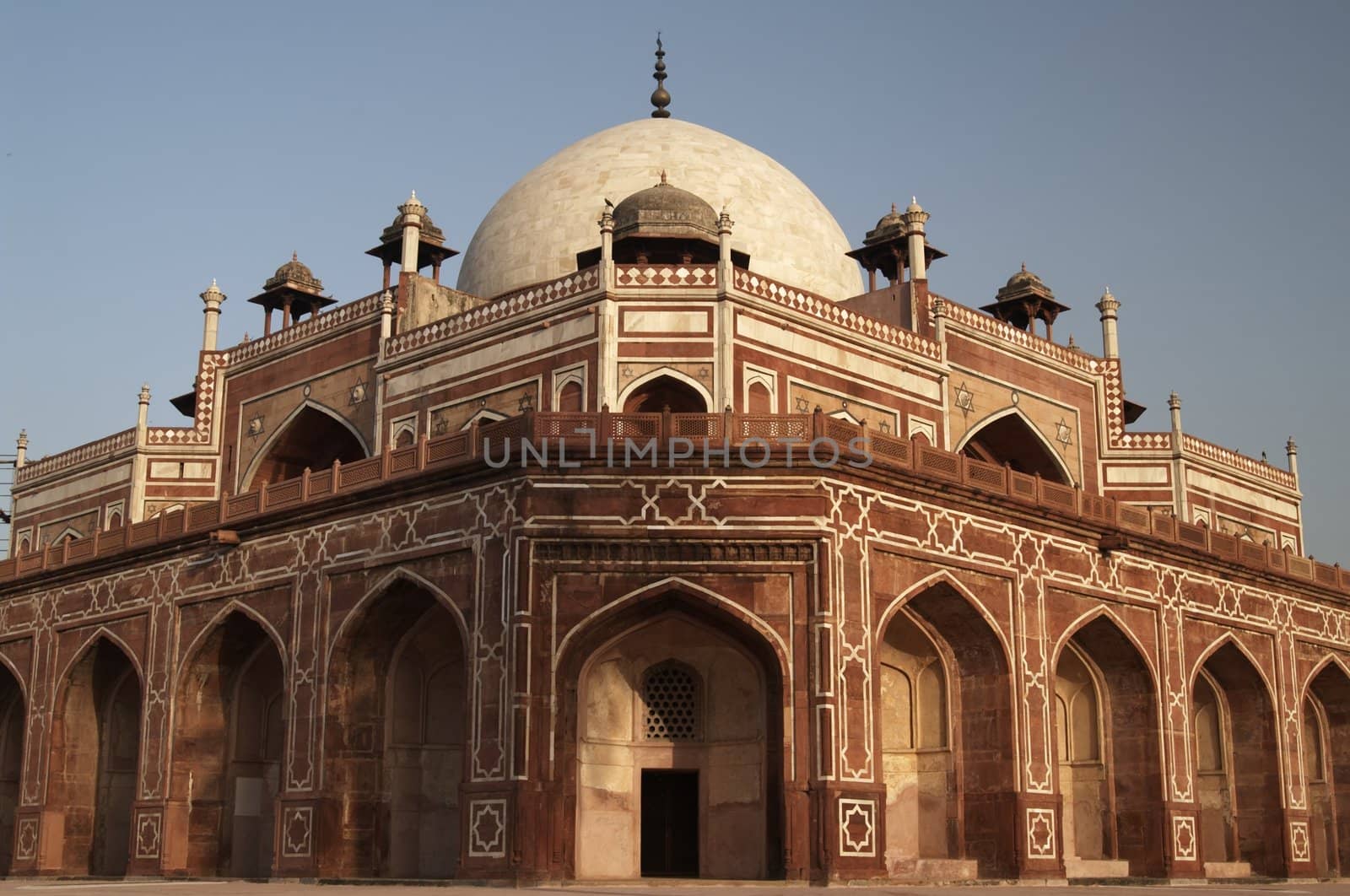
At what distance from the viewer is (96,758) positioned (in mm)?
29719

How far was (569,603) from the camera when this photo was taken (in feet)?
71.7

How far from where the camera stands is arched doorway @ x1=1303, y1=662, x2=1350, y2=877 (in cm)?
3056

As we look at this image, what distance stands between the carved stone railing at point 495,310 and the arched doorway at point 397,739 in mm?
5245

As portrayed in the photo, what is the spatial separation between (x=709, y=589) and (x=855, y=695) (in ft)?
7.52

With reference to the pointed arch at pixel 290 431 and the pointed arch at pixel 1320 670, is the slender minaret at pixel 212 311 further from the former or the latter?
the pointed arch at pixel 1320 670

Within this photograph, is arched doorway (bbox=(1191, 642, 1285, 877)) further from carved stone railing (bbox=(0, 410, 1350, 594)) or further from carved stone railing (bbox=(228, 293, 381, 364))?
carved stone railing (bbox=(228, 293, 381, 364))

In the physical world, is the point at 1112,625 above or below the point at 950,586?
below

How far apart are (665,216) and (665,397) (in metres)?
3.41

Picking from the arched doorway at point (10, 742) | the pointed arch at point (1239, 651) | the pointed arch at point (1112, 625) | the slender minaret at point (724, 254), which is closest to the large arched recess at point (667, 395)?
the slender minaret at point (724, 254)

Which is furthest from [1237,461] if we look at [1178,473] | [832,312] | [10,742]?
[10,742]

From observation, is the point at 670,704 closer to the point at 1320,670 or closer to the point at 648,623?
the point at 648,623

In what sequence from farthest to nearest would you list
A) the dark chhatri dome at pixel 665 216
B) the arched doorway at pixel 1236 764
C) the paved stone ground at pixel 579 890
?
the arched doorway at pixel 1236 764 → the dark chhatri dome at pixel 665 216 → the paved stone ground at pixel 579 890

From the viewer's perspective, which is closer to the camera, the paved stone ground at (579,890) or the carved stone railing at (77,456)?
the paved stone ground at (579,890)

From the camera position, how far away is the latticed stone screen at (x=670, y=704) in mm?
23516
